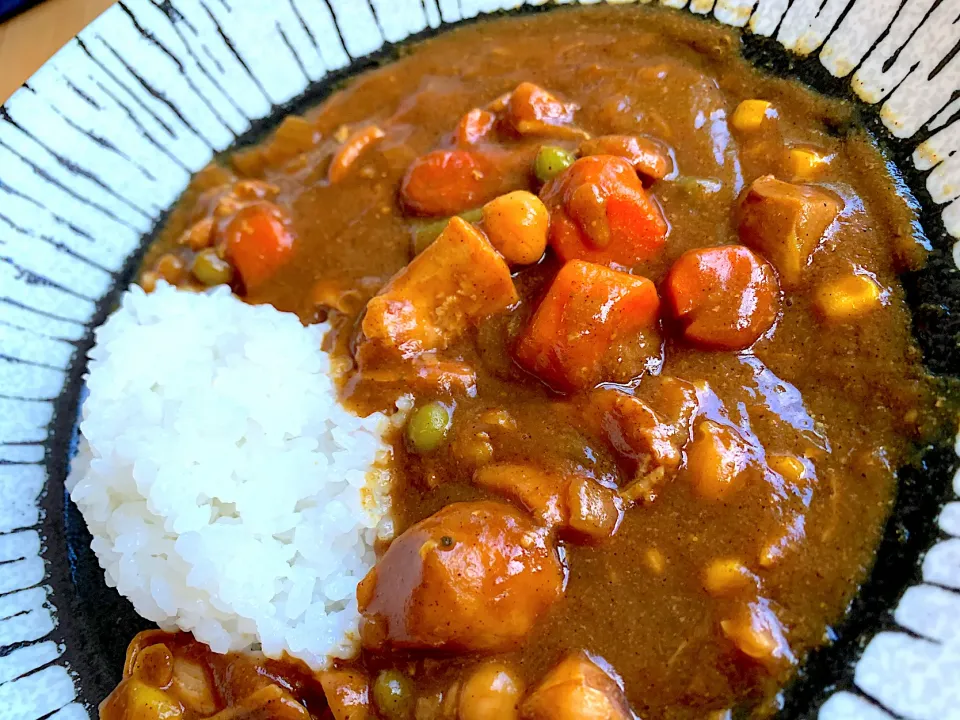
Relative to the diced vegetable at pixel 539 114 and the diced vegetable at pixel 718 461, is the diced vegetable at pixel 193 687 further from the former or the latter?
the diced vegetable at pixel 539 114

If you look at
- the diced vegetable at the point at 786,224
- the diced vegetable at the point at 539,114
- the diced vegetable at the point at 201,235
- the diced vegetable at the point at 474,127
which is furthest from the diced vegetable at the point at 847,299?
the diced vegetable at the point at 201,235

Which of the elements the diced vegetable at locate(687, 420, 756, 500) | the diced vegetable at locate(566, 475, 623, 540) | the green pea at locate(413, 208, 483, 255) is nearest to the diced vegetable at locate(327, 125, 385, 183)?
the green pea at locate(413, 208, 483, 255)

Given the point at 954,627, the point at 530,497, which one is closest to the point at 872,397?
the point at 954,627

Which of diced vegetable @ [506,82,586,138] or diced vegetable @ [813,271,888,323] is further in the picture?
diced vegetable @ [506,82,586,138]

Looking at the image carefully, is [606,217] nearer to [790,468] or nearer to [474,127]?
[474,127]

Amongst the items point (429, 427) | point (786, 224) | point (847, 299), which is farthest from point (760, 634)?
point (786, 224)

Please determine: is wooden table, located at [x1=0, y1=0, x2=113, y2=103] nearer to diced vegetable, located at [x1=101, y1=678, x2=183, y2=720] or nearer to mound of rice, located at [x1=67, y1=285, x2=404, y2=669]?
mound of rice, located at [x1=67, y1=285, x2=404, y2=669]

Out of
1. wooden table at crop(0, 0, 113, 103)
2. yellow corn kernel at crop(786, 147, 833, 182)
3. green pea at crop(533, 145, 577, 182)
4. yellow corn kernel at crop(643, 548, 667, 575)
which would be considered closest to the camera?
yellow corn kernel at crop(643, 548, 667, 575)
